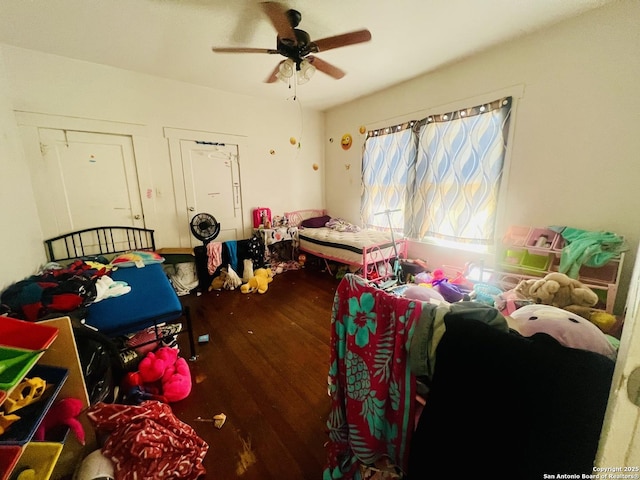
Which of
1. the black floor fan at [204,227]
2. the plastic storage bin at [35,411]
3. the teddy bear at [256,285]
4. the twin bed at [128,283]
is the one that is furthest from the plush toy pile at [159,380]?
the black floor fan at [204,227]

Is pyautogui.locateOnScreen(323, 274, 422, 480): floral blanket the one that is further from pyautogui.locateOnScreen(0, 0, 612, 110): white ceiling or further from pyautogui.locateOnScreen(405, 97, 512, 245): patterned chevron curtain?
pyautogui.locateOnScreen(405, 97, 512, 245): patterned chevron curtain

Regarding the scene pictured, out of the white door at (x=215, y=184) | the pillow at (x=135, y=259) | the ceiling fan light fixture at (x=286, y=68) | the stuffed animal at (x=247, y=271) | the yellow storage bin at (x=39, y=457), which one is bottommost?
the stuffed animal at (x=247, y=271)

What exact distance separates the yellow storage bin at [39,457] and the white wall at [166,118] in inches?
64.7

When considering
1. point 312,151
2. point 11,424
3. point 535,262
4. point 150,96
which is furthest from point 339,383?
point 312,151

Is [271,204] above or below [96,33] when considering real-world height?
below

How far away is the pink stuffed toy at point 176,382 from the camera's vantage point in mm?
1675

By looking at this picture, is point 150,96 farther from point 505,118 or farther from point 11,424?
point 505,118

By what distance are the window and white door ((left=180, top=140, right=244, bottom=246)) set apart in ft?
7.41

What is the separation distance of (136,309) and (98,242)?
Result: 196 cm

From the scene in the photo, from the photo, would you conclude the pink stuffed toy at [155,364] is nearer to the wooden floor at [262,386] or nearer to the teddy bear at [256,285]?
the wooden floor at [262,386]

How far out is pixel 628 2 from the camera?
199cm

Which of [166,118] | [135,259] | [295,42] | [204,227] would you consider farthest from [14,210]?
[295,42]

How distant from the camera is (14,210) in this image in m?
2.27

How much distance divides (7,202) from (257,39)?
8.76 feet
